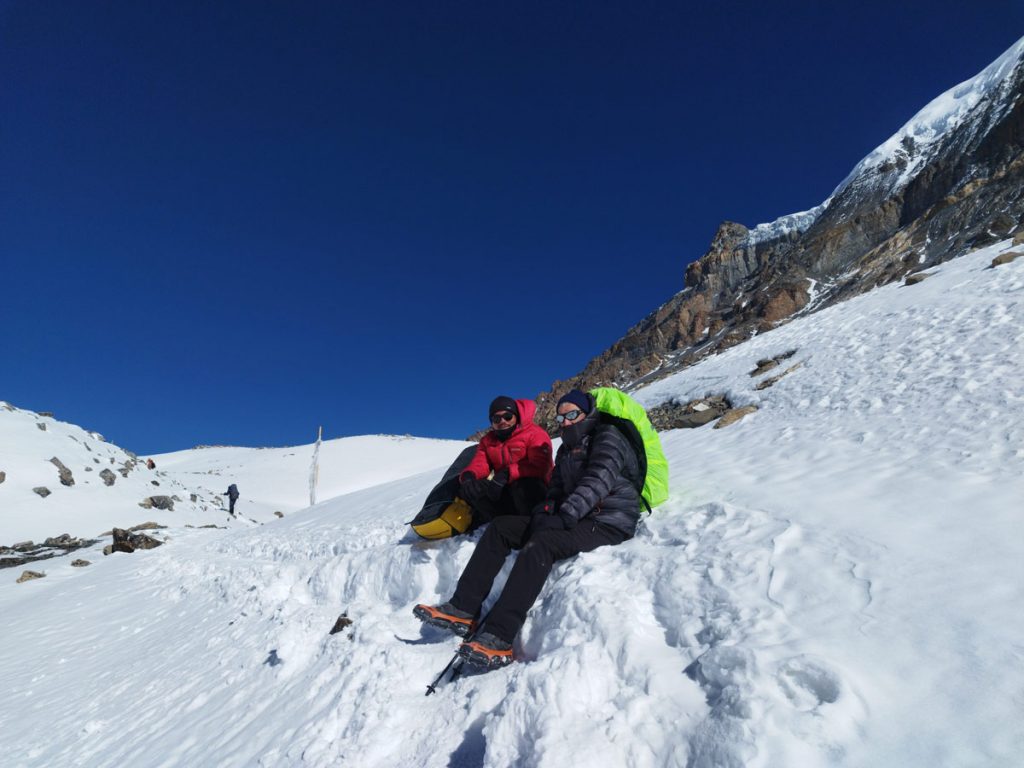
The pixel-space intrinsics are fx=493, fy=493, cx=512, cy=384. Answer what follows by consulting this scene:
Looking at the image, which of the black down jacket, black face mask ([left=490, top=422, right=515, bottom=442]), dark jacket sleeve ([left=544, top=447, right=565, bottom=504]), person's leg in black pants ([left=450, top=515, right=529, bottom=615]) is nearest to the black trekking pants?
person's leg in black pants ([left=450, top=515, right=529, bottom=615])

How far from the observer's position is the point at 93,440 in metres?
26.8

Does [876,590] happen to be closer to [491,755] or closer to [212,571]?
[491,755]

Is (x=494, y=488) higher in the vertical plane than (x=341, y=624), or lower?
higher

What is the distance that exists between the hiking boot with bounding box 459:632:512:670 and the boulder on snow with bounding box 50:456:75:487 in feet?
86.5

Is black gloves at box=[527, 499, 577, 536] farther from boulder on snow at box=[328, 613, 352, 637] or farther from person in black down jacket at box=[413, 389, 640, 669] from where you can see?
boulder on snow at box=[328, 613, 352, 637]

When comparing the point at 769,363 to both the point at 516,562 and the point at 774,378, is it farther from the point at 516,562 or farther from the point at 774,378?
the point at 516,562

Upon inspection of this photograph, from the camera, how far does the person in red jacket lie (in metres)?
5.35

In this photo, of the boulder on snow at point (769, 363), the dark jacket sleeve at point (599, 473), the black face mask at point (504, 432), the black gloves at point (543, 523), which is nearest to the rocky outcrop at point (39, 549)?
the black face mask at point (504, 432)

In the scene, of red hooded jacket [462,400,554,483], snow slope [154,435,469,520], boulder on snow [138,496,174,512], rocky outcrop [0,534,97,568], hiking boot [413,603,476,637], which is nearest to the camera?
hiking boot [413,603,476,637]

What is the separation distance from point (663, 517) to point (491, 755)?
2.59 metres

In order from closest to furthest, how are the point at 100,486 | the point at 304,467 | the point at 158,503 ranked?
1. the point at 100,486
2. the point at 158,503
3. the point at 304,467

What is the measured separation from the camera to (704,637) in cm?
289

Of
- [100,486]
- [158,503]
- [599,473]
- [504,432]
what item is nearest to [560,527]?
[599,473]

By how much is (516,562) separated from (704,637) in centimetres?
146
